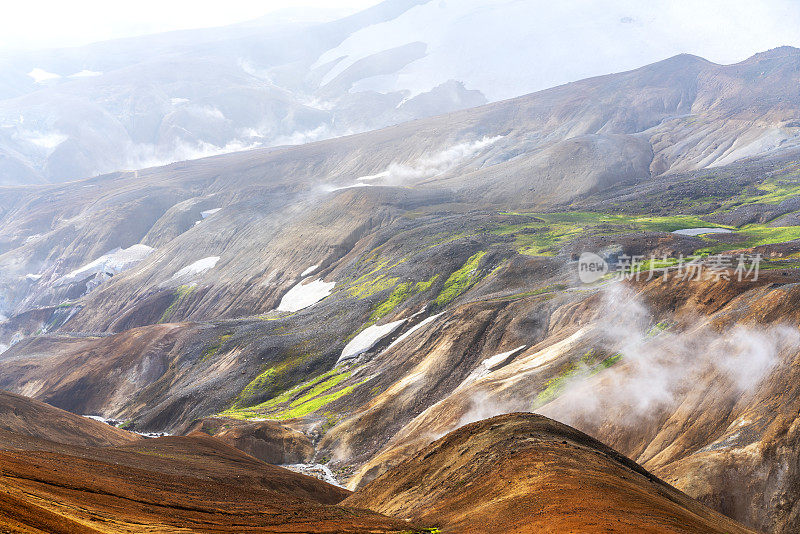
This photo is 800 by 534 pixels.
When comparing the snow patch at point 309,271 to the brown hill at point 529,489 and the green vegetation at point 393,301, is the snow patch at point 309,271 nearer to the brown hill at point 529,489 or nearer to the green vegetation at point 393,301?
the green vegetation at point 393,301

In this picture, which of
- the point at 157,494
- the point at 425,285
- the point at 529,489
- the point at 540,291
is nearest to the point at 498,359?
the point at 540,291

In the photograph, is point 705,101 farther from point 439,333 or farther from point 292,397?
point 292,397

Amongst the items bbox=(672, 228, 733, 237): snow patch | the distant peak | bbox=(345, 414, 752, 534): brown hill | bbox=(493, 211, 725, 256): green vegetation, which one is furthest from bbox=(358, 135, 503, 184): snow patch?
bbox=(345, 414, 752, 534): brown hill

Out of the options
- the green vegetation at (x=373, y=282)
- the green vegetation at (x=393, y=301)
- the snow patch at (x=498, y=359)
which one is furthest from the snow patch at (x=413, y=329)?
the green vegetation at (x=373, y=282)

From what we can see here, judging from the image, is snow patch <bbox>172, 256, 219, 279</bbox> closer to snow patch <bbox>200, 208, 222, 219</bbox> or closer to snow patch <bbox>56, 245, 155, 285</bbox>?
snow patch <bbox>56, 245, 155, 285</bbox>

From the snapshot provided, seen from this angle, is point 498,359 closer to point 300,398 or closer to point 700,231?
point 300,398

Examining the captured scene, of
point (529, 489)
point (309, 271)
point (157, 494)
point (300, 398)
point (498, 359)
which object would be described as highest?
point (157, 494)
